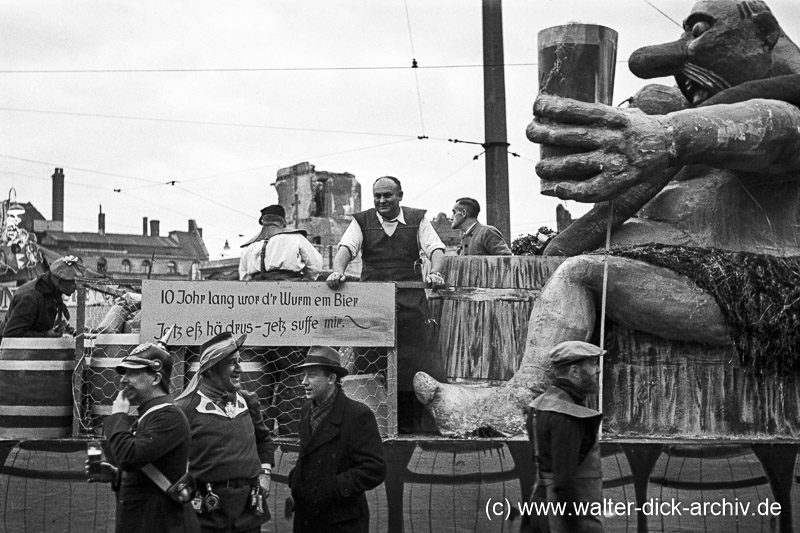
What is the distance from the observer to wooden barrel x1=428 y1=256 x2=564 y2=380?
7434mm

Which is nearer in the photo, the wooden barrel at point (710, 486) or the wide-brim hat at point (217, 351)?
the wide-brim hat at point (217, 351)

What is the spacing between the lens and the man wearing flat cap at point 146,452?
5004 millimetres

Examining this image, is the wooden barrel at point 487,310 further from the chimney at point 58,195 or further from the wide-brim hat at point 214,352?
the chimney at point 58,195

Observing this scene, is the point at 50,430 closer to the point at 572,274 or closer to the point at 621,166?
the point at 572,274

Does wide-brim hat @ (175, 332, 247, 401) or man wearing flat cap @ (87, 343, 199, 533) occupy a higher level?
wide-brim hat @ (175, 332, 247, 401)

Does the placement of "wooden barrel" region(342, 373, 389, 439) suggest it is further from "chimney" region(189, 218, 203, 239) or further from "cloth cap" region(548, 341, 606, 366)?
"chimney" region(189, 218, 203, 239)

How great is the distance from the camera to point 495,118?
48.2ft

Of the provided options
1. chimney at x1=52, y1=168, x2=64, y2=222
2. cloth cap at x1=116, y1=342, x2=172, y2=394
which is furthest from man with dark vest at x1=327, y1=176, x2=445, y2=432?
chimney at x1=52, y1=168, x2=64, y2=222

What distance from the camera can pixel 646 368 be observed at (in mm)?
7223

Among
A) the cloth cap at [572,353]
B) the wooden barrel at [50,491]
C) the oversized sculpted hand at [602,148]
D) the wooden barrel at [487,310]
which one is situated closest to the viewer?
the cloth cap at [572,353]

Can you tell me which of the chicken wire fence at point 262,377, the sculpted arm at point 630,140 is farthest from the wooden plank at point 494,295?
the sculpted arm at point 630,140

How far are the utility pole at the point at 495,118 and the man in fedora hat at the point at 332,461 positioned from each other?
9023 mm

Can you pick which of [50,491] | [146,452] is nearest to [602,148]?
[146,452]

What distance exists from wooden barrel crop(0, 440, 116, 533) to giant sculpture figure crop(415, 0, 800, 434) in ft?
7.47
